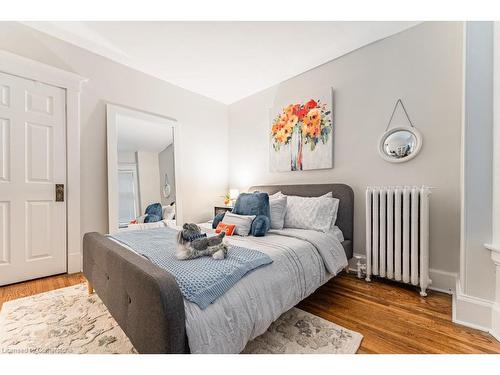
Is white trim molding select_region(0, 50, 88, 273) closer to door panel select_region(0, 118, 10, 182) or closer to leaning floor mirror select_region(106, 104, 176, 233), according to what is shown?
leaning floor mirror select_region(106, 104, 176, 233)

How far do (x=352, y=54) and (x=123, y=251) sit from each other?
2.98 meters

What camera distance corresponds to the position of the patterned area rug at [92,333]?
129 cm

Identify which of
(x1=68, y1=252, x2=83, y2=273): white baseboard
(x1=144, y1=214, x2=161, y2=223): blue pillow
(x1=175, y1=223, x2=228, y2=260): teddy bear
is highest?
(x1=175, y1=223, x2=228, y2=260): teddy bear

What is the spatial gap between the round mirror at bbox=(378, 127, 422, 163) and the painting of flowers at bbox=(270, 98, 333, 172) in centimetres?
57

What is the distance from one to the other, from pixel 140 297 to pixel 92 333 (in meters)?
0.83

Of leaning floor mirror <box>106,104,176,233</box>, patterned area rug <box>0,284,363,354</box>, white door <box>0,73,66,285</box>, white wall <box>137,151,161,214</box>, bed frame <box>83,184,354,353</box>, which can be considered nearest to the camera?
bed frame <box>83,184,354,353</box>

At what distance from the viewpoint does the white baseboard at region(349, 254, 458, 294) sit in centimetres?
196

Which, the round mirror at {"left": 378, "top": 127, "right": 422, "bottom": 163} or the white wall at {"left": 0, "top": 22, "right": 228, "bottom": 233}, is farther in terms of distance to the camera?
the white wall at {"left": 0, "top": 22, "right": 228, "bottom": 233}

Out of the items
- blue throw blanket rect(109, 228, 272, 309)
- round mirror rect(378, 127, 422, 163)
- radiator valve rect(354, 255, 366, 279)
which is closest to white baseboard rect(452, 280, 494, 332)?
radiator valve rect(354, 255, 366, 279)

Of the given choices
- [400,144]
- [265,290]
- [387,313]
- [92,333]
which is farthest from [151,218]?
[400,144]

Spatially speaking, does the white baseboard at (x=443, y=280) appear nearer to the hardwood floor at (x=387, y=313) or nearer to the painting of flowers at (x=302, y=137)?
the hardwood floor at (x=387, y=313)

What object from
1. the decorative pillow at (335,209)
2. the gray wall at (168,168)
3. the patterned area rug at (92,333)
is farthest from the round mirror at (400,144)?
the gray wall at (168,168)

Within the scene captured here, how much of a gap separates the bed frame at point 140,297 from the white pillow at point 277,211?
4.66 feet

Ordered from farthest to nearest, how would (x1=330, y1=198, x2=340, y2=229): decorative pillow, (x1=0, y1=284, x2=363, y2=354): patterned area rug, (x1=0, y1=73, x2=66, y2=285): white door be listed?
(x1=330, y1=198, x2=340, y2=229): decorative pillow
(x1=0, y1=73, x2=66, y2=285): white door
(x1=0, y1=284, x2=363, y2=354): patterned area rug
